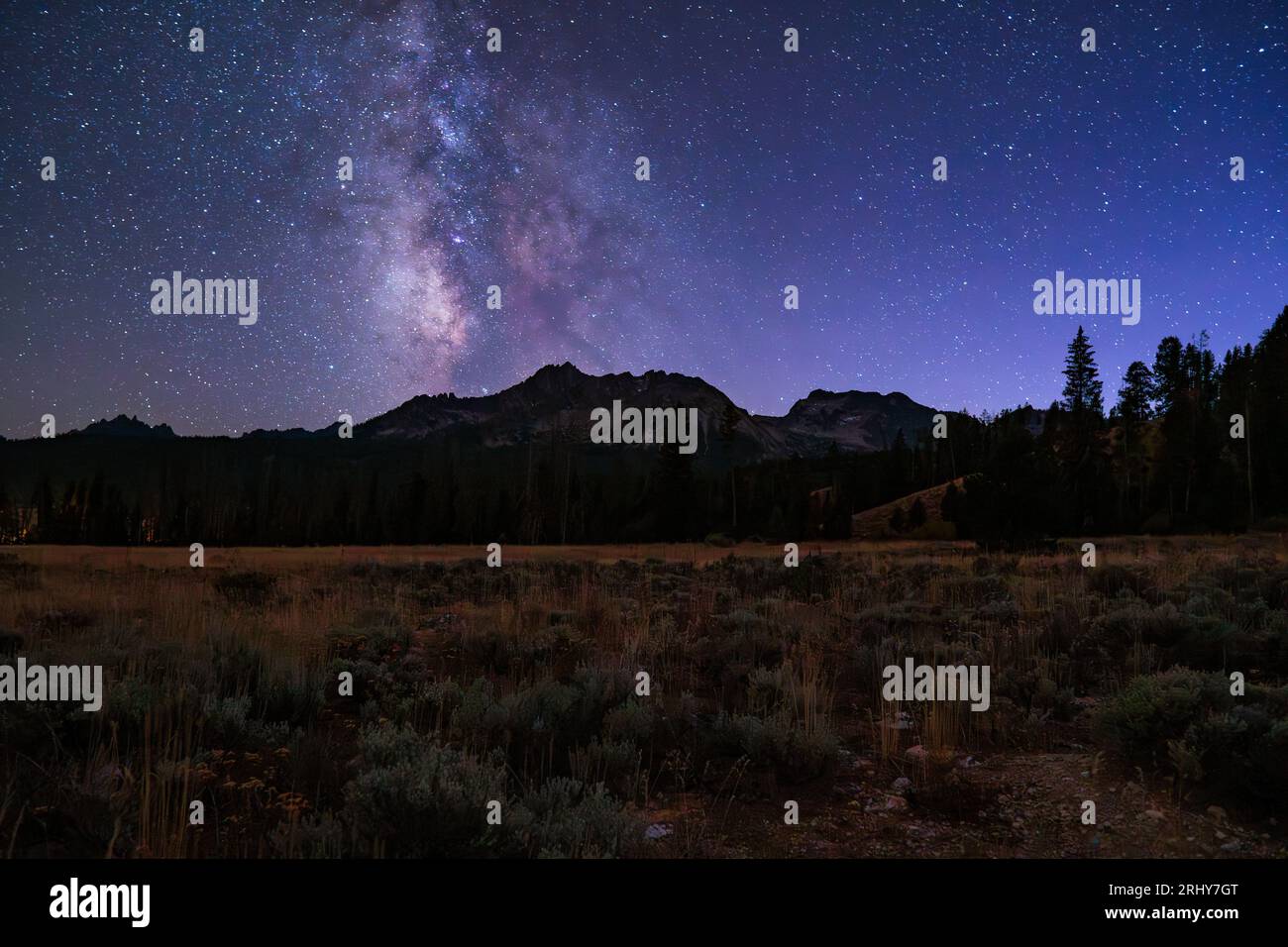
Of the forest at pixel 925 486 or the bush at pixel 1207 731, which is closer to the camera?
the bush at pixel 1207 731

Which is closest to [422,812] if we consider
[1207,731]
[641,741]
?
[641,741]

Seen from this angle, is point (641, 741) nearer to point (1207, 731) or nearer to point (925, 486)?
point (1207, 731)

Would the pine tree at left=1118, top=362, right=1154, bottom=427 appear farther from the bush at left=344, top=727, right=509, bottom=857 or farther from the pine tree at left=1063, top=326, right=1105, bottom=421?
the bush at left=344, top=727, right=509, bottom=857

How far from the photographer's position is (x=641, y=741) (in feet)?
15.7

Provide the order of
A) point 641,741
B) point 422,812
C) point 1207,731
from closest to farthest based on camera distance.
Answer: point 422,812 → point 1207,731 → point 641,741

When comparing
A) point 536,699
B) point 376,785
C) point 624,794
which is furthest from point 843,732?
point 376,785

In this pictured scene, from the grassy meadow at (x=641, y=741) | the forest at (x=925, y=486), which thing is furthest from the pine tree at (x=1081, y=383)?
the grassy meadow at (x=641, y=741)

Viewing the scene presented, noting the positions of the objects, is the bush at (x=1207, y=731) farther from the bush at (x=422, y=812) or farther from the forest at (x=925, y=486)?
the forest at (x=925, y=486)

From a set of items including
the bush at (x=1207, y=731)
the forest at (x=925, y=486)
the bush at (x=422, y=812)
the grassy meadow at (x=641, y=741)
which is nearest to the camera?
the bush at (x=422, y=812)

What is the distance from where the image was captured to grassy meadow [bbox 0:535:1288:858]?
3.15 metres

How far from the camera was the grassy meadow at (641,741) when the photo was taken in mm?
3150

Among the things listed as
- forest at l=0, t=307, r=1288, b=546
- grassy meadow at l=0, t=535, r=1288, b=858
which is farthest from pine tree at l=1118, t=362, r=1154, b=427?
grassy meadow at l=0, t=535, r=1288, b=858
